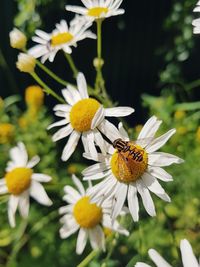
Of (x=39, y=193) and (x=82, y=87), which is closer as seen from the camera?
(x=82, y=87)

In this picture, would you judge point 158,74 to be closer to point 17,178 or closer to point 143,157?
point 17,178

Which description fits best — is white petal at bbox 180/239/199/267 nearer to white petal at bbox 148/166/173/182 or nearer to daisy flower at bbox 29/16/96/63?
white petal at bbox 148/166/173/182

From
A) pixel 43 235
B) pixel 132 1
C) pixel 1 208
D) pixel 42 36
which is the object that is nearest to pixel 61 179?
pixel 43 235

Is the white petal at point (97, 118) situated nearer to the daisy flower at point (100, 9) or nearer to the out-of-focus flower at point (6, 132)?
the daisy flower at point (100, 9)

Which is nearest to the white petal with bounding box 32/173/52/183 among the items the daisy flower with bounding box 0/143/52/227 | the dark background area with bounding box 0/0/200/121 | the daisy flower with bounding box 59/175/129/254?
the daisy flower with bounding box 0/143/52/227

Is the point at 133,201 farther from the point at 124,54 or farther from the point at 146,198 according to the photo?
the point at 124,54

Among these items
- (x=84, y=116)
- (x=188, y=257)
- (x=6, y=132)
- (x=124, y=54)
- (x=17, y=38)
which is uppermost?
(x=17, y=38)

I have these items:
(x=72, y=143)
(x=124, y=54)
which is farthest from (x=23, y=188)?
(x=124, y=54)

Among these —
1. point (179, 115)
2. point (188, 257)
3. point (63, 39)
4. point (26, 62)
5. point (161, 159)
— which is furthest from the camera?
point (179, 115)
